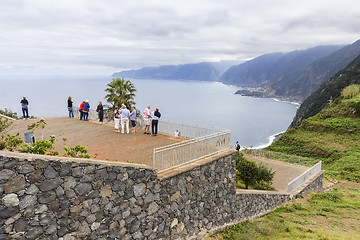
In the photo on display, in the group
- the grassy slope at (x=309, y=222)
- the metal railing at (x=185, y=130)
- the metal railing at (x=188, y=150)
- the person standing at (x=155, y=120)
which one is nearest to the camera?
the metal railing at (x=188, y=150)

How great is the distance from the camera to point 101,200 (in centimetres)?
564

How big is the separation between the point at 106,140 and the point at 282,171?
1400cm

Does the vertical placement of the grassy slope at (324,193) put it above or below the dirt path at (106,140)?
below

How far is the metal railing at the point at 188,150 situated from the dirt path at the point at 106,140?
2.12ft

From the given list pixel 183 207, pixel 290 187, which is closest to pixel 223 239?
pixel 183 207

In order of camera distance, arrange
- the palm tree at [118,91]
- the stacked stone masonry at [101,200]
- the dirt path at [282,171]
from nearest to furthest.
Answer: the stacked stone masonry at [101,200]
the dirt path at [282,171]
the palm tree at [118,91]

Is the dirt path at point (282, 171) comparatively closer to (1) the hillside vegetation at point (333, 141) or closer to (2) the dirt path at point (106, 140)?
(1) the hillside vegetation at point (333, 141)

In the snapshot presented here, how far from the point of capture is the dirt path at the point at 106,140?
8945mm

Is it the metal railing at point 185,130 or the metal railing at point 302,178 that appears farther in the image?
the metal railing at point 302,178

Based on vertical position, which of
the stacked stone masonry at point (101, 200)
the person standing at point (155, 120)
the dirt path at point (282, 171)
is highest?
the person standing at point (155, 120)

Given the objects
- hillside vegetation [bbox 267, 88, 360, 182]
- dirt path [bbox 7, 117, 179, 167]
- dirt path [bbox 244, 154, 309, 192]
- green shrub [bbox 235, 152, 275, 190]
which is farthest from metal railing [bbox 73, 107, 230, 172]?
hillside vegetation [bbox 267, 88, 360, 182]

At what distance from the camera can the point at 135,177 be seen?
6273mm

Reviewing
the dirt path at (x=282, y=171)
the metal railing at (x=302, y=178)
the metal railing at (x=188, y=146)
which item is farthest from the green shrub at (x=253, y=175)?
the metal railing at (x=188, y=146)

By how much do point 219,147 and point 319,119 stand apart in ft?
103
